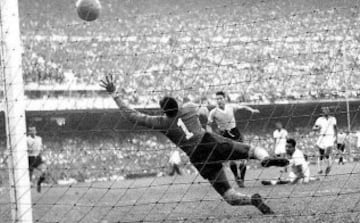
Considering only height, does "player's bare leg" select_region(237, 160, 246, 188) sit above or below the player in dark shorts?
below

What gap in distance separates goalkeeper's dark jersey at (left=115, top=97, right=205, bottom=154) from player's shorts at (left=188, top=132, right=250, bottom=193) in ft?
0.33

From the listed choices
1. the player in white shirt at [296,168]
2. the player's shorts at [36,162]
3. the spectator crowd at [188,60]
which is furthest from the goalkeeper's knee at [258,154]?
the spectator crowd at [188,60]

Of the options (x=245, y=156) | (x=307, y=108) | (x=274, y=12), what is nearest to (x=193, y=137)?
(x=245, y=156)

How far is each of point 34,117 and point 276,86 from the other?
32.7ft

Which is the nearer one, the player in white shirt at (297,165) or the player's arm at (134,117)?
the player's arm at (134,117)

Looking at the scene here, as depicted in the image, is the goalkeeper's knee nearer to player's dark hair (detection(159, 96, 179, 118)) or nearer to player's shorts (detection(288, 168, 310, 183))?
player's dark hair (detection(159, 96, 179, 118))

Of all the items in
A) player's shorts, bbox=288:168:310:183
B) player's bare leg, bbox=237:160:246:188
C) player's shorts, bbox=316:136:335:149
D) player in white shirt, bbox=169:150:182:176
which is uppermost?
player's bare leg, bbox=237:160:246:188

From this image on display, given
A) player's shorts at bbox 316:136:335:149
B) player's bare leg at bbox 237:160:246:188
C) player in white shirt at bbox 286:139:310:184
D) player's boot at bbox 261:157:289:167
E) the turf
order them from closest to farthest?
the turf, player's boot at bbox 261:157:289:167, player's bare leg at bbox 237:160:246:188, player in white shirt at bbox 286:139:310:184, player's shorts at bbox 316:136:335:149

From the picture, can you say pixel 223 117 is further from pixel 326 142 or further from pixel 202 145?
pixel 326 142

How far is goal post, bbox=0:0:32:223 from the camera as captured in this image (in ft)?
19.3

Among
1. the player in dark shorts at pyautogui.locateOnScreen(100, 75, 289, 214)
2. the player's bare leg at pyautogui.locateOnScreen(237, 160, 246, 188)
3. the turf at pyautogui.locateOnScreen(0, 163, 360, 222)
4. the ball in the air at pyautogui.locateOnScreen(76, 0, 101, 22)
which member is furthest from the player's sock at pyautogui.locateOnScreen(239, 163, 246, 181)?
the ball in the air at pyautogui.locateOnScreen(76, 0, 101, 22)

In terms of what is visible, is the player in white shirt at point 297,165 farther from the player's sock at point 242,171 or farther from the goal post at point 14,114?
the goal post at point 14,114

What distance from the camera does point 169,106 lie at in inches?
296

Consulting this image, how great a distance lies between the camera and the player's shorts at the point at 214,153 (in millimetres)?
7562
